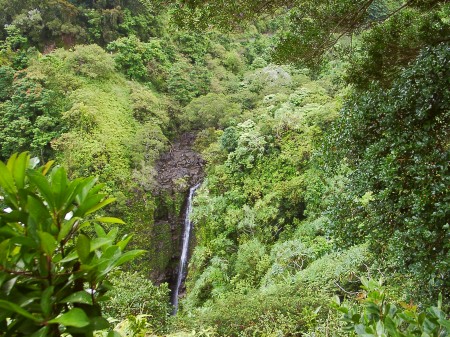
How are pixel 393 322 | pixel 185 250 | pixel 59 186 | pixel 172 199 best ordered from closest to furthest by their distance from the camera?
pixel 59 186 → pixel 393 322 → pixel 185 250 → pixel 172 199

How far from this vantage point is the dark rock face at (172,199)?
955cm

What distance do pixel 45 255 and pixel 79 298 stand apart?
99 mm

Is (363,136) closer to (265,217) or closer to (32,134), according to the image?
(265,217)

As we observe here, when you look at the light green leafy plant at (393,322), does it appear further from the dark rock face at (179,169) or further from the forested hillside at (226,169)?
the dark rock face at (179,169)

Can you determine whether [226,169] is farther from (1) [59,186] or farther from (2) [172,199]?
(1) [59,186]

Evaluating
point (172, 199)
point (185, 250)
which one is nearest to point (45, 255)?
point (185, 250)

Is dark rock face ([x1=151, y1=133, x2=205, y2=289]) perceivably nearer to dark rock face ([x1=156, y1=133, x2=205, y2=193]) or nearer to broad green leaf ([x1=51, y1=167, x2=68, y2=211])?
dark rock face ([x1=156, y1=133, x2=205, y2=193])

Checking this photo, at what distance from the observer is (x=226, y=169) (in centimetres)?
911

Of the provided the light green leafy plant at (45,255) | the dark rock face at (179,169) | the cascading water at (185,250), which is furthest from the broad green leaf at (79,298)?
the dark rock face at (179,169)

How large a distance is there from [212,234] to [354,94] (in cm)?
605

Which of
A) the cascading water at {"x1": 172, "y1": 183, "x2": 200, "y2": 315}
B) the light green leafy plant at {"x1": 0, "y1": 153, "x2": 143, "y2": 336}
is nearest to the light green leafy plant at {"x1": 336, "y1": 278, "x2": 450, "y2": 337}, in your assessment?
the light green leafy plant at {"x1": 0, "y1": 153, "x2": 143, "y2": 336}

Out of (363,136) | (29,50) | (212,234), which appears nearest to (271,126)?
(212,234)

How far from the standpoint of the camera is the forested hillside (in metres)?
0.69

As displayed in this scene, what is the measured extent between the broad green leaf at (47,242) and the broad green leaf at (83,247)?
0.04m
